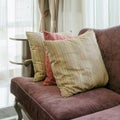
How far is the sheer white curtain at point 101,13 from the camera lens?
2430 millimetres

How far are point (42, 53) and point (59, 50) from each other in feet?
1.23

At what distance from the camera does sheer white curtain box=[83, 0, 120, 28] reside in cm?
243

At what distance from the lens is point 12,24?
3.51m

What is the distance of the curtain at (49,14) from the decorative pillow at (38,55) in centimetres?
136

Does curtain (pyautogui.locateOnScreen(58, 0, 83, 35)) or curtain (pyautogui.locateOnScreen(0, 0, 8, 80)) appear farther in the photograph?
curtain (pyautogui.locateOnScreen(0, 0, 8, 80))

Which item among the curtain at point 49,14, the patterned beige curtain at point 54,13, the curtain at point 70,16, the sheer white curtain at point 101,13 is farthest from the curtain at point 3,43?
the sheer white curtain at point 101,13

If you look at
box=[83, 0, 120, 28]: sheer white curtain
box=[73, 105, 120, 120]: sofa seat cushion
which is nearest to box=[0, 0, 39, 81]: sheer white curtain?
box=[83, 0, 120, 28]: sheer white curtain

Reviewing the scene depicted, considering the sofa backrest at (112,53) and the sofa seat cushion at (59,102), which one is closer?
the sofa seat cushion at (59,102)

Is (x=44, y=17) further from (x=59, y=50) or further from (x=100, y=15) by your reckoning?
(x=59, y=50)

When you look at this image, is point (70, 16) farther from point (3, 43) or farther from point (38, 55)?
point (38, 55)

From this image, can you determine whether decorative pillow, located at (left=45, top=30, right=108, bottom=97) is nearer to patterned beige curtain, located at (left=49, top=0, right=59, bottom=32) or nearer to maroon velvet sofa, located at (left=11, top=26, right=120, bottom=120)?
maroon velvet sofa, located at (left=11, top=26, right=120, bottom=120)

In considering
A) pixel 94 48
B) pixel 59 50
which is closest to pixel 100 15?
pixel 94 48

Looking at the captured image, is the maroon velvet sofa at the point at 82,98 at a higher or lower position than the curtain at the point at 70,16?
lower

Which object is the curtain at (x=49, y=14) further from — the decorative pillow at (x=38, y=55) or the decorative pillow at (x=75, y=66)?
the decorative pillow at (x=75, y=66)
